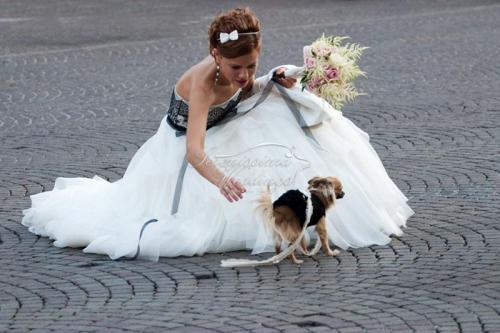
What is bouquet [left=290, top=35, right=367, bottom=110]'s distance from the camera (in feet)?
23.4

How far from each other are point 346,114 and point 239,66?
16.7 feet

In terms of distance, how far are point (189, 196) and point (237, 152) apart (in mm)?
390

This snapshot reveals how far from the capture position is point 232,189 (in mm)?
6492

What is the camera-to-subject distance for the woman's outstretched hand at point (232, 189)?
21.2 ft

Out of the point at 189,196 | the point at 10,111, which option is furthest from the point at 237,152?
the point at 10,111

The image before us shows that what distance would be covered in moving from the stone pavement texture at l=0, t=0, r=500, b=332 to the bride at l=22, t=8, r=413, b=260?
5.6 inches

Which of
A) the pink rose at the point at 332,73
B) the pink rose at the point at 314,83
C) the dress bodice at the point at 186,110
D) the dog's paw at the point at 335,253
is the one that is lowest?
the dog's paw at the point at 335,253

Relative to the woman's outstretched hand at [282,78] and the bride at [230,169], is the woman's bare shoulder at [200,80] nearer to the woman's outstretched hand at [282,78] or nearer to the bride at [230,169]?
the bride at [230,169]

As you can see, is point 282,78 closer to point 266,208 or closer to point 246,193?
point 246,193

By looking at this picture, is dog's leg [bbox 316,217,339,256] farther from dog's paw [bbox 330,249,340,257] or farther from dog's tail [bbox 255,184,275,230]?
dog's tail [bbox 255,184,275,230]

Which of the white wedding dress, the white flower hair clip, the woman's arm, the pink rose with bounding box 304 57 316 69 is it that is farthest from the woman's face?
the white wedding dress

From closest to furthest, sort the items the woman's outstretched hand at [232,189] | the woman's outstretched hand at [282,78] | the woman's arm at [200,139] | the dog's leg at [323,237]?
1. the woman's outstretched hand at [232,189]
2. the woman's arm at [200,139]
3. the dog's leg at [323,237]
4. the woman's outstretched hand at [282,78]

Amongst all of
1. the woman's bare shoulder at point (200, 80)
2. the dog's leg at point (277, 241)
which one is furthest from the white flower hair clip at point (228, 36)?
the dog's leg at point (277, 241)

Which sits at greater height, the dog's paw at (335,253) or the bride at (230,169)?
the bride at (230,169)
